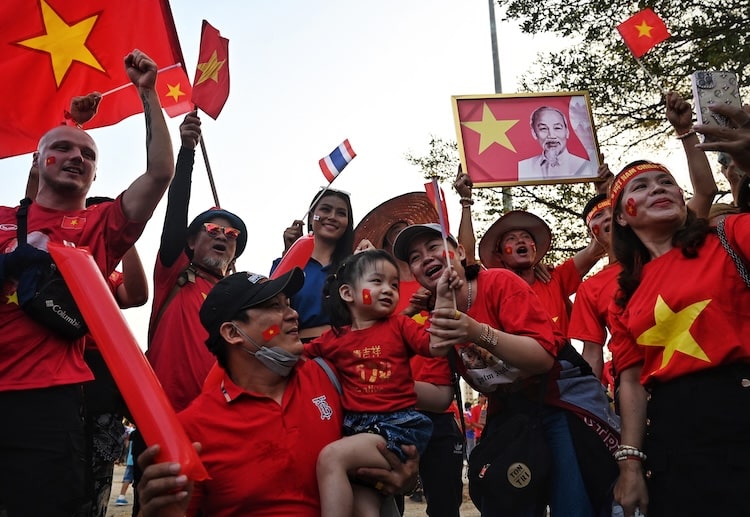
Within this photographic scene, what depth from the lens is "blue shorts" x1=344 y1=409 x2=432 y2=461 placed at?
3.08m

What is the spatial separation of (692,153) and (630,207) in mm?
475

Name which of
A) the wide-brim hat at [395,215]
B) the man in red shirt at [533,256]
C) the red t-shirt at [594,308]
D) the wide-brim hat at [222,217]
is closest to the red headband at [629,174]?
the red t-shirt at [594,308]

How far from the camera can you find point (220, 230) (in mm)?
4570

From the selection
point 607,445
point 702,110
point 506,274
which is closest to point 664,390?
point 607,445

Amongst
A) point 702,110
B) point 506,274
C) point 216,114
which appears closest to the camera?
point 702,110

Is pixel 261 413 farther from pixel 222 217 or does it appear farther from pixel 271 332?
pixel 222 217

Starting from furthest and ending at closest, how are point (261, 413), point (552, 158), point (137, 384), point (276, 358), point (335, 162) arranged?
1. point (552, 158)
2. point (335, 162)
3. point (276, 358)
4. point (261, 413)
5. point (137, 384)

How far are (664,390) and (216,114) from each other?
3.75m

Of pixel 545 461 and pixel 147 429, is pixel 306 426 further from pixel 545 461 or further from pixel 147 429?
pixel 545 461

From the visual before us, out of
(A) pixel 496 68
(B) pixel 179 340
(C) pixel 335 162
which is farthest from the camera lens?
(A) pixel 496 68

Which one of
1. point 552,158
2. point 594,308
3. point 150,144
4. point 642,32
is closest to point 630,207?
point 594,308

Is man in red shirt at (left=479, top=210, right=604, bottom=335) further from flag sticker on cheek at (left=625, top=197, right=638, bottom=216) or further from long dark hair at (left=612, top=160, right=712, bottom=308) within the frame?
flag sticker on cheek at (left=625, top=197, right=638, bottom=216)

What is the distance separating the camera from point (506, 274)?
3598mm

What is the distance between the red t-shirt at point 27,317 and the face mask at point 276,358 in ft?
2.94
